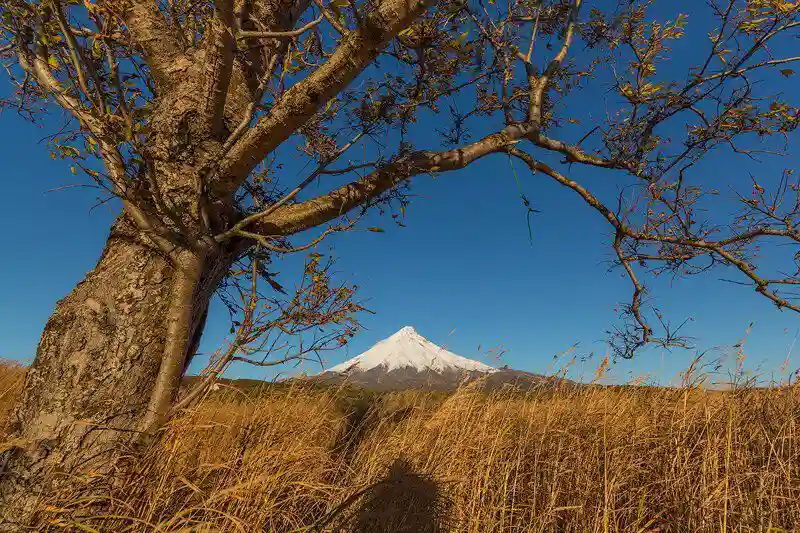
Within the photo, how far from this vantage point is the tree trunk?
271cm

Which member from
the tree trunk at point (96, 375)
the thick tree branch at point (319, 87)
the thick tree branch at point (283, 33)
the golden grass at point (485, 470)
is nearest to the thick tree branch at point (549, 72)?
the thick tree branch at point (319, 87)

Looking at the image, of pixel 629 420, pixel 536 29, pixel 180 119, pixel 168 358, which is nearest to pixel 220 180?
pixel 180 119

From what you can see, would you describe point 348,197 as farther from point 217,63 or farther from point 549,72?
point 549,72

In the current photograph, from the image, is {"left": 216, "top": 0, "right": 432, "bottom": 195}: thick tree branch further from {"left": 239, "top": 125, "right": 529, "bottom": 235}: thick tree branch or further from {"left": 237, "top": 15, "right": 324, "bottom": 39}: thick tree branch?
{"left": 239, "top": 125, "right": 529, "bottom": 235}: thick tree branch

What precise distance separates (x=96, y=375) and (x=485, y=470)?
3.25 meters

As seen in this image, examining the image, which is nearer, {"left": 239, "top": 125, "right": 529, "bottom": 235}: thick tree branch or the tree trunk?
the tree trunk

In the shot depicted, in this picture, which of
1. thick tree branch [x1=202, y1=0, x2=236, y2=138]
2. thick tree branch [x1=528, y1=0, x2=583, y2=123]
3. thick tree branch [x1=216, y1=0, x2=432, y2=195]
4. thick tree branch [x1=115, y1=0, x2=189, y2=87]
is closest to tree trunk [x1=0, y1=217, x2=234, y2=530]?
thick tree branch [x1=216, y1=0, x2=432, y2=195]

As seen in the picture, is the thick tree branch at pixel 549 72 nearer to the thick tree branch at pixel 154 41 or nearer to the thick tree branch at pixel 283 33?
the thick tree branch at pixel 283 33

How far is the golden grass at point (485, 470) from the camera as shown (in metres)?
2.83

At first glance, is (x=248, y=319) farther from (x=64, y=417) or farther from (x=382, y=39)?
(x=382, y=39)

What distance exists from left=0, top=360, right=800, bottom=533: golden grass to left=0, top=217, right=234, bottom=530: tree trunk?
0.31 metres

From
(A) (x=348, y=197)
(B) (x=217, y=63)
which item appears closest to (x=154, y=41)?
(B) (x=217, y=63)

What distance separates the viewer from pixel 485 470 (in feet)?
12.9

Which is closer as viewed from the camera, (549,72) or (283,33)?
(283,33)
